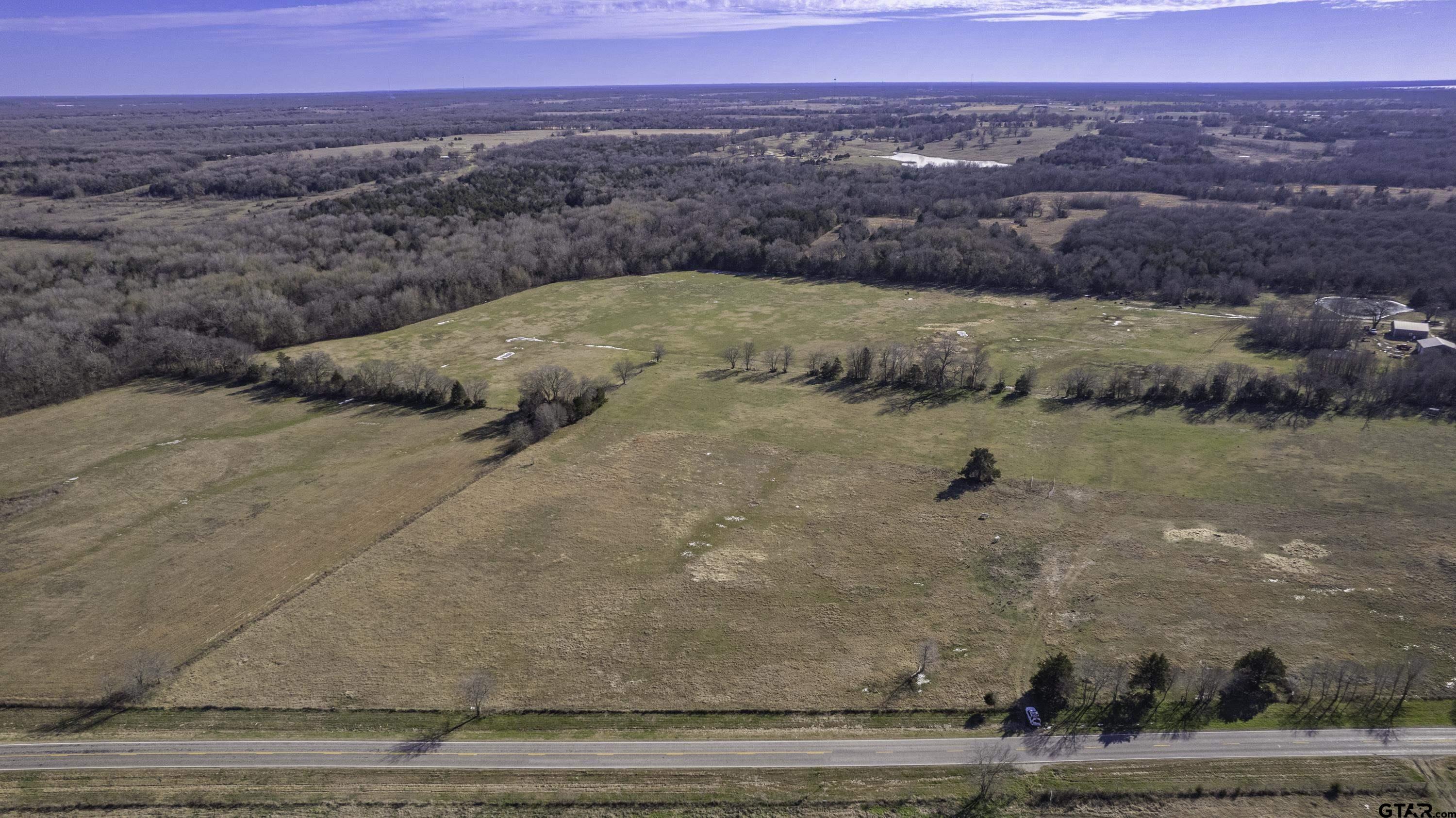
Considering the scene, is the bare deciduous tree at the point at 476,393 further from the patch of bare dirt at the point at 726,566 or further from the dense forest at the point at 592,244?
the patch of bare dirt at the point at 726,566

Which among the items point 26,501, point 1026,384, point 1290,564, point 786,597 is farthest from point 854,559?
point 26,501

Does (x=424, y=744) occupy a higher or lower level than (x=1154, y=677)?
lower

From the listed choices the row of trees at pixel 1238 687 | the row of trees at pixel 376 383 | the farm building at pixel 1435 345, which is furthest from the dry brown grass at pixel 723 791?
the farm building at pixel 1435 345

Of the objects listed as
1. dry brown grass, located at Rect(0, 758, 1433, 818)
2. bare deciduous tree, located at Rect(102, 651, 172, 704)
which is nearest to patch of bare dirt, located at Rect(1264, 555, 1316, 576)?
dry brown grass, located at Rect(0, 758, 1433, 818)

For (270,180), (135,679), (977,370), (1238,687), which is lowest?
(1238,687)

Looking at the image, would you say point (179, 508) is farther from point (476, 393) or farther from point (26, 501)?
point (476, 393)

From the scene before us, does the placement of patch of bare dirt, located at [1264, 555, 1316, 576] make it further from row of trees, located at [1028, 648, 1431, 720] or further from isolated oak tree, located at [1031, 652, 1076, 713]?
isolated oak tree, located at [1031, 652, 1076, 713]
